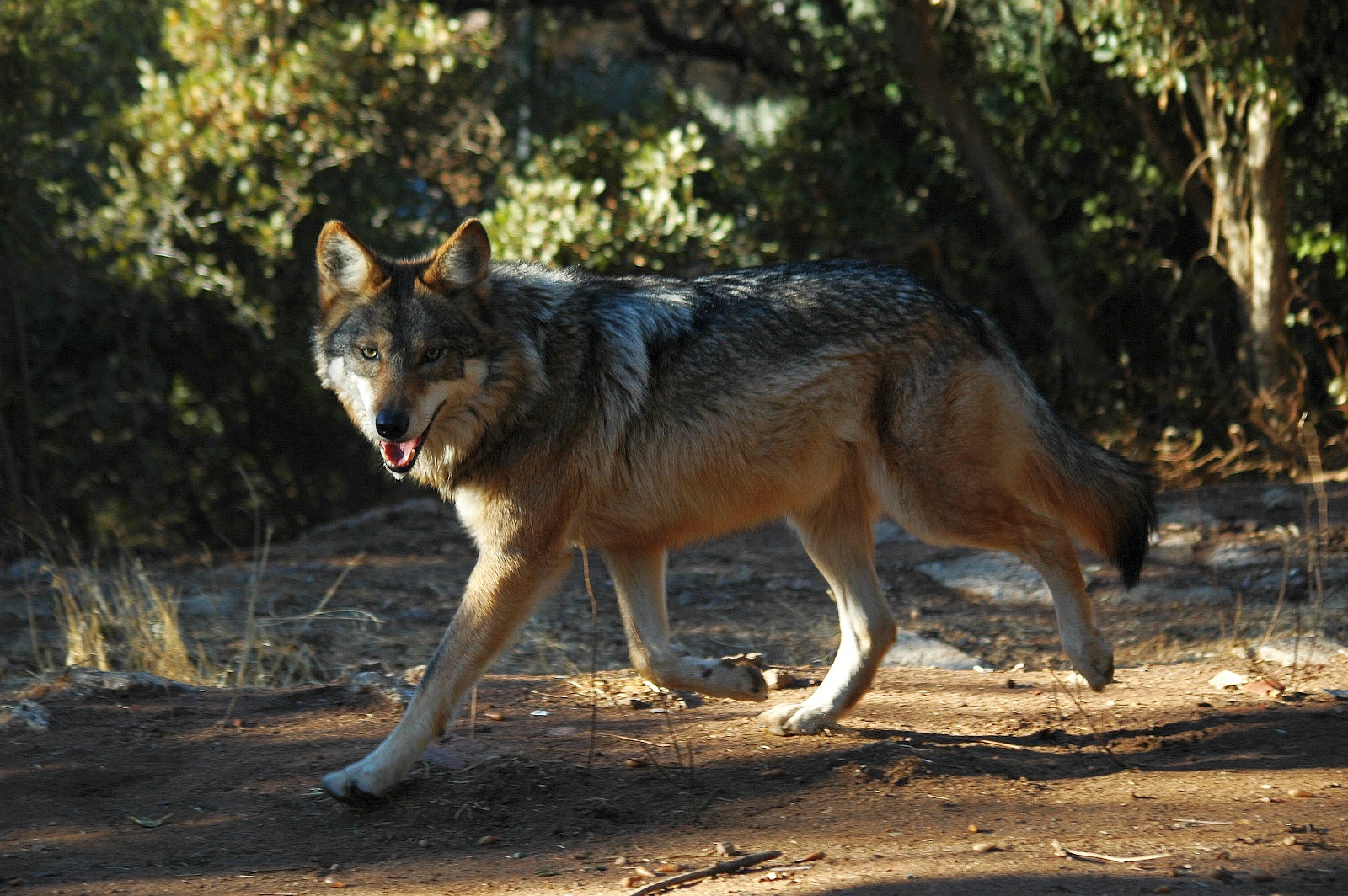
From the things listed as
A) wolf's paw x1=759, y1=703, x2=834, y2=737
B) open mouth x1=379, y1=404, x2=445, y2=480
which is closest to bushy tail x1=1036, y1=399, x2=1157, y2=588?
wolf's paw x1=759, y1=703, x2=834, y2=737

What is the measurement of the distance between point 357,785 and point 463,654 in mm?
484

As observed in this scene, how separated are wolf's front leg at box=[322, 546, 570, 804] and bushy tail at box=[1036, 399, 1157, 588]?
180 cm

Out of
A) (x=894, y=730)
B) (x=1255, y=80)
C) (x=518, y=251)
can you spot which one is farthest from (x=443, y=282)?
(x=1255, y=80)

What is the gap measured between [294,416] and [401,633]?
5.33 metres

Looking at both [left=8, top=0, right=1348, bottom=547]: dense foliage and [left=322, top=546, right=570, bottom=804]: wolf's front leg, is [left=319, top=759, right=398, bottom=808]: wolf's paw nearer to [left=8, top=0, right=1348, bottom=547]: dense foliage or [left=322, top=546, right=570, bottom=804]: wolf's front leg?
[left=322, top=546, right=570, bottom=804]: wolf's front leg

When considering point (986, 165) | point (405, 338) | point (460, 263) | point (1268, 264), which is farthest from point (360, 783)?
point (986, 165)

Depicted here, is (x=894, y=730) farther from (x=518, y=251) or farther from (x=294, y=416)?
(x=294, y=416)

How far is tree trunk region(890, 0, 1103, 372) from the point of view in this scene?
9.46 m

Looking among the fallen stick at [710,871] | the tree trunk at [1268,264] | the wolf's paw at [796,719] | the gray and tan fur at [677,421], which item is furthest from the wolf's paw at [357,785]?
the tree trunk at [1268,264]

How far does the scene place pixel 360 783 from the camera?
3.79 metres

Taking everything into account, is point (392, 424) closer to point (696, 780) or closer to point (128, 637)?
point (696, 780)

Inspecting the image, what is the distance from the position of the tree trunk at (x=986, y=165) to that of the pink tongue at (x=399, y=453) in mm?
6417

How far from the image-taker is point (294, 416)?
37.2 feet

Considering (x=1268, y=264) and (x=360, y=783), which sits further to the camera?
(x=1268, y=264)
